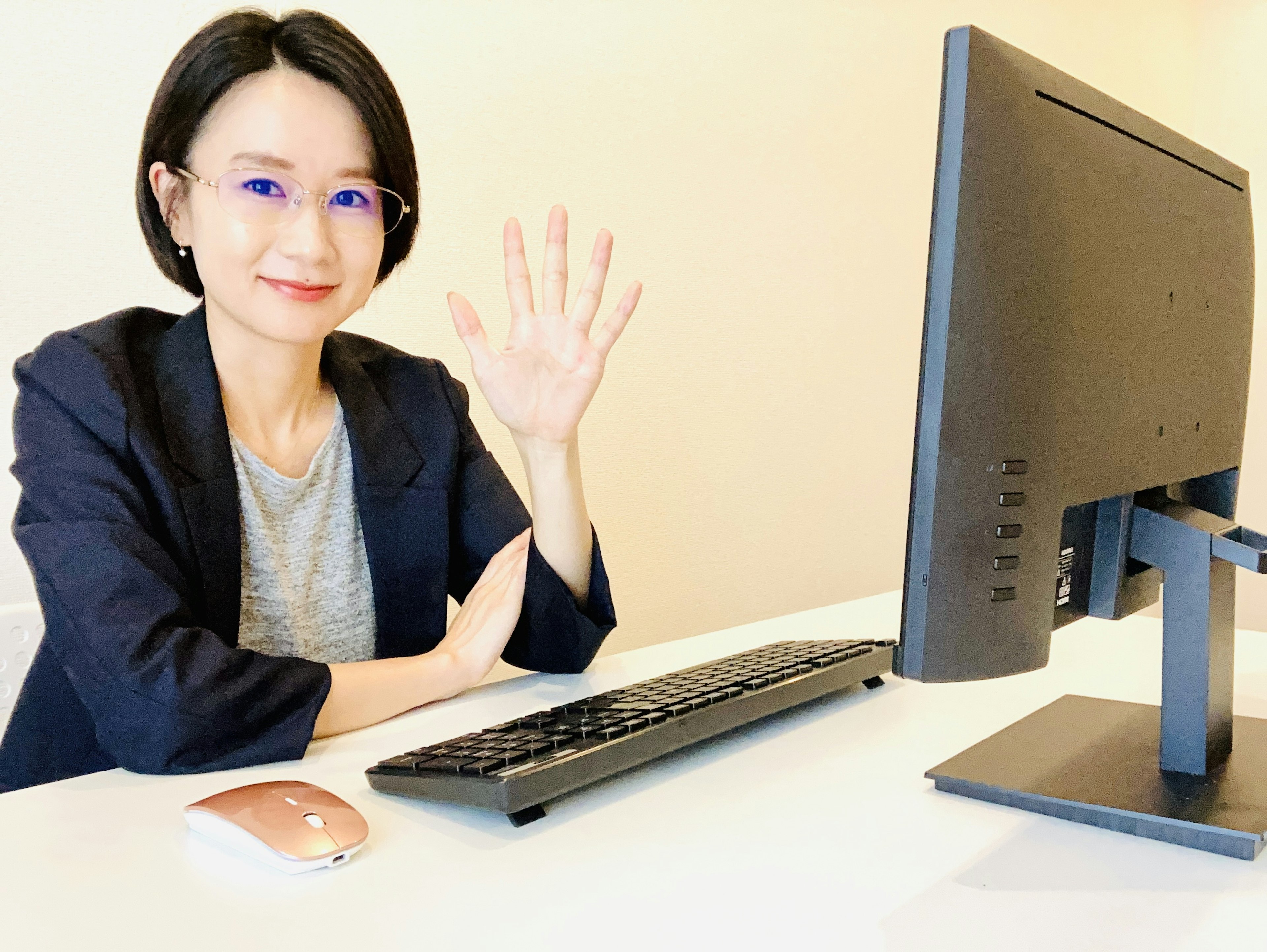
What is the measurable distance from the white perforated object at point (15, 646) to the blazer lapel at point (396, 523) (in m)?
0.40

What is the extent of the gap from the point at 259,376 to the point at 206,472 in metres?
0.21

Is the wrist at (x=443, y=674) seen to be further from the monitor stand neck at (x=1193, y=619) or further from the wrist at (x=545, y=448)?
the monitor stand neck at (x=1193, y=619)

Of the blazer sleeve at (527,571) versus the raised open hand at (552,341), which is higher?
the raised open hand at (552,341)

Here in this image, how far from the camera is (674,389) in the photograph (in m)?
2.06

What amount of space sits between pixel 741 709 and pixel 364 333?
1.06m

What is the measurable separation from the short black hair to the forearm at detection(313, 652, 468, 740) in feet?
1.90

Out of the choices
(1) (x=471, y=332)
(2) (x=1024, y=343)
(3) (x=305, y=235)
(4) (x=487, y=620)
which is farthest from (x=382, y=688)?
(2) (x=1024, y=343)

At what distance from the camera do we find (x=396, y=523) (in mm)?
1231

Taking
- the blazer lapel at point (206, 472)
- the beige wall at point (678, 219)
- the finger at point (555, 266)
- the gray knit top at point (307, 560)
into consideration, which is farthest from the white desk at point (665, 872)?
the beige wall at point (678, 219)

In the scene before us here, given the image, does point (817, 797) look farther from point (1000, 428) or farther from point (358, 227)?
point (358, 227)

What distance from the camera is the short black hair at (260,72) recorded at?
1113 mm

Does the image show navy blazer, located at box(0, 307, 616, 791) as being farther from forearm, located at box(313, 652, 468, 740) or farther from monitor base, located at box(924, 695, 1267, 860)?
monitor base, located at box(924, 695, 1267, 860)

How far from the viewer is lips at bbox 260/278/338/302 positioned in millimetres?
1142

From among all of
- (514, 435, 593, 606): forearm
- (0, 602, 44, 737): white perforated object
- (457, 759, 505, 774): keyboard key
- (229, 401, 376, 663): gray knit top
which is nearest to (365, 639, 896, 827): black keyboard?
(457, 759, 505, 774): keyboard key
